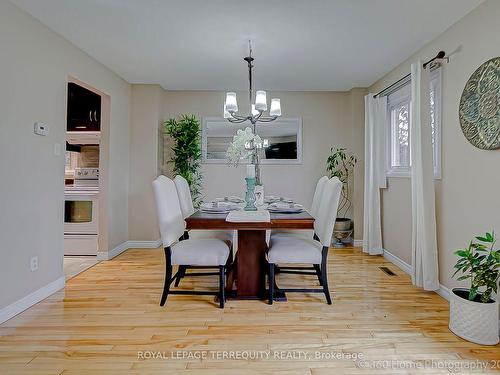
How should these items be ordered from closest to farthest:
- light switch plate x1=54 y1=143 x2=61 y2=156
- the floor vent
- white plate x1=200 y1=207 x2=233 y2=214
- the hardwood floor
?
the hardwood floor, white plate x1=200 y1=207 x2=233 y2=214, light switch plate x1=54 y1=143 x2=61 y2=156, the floor vent

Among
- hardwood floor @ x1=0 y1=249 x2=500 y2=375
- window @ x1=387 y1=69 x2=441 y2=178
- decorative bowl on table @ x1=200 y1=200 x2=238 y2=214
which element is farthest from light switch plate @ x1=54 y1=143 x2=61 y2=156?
window @ x1=387 y1=69 x2=441 y2=178

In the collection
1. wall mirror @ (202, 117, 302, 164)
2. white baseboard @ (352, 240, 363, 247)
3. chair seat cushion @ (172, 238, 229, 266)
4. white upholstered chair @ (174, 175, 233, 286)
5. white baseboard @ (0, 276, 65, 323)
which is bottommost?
white baseboard @ (0, 276, 65, 323)

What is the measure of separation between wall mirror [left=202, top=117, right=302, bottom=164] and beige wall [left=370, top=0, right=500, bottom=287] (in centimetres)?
214

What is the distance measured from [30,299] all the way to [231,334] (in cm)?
178

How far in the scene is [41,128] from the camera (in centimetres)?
274

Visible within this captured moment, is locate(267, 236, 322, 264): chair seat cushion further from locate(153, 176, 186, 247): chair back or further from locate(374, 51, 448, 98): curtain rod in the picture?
locate(374, 51, 448, 98): curtain rod

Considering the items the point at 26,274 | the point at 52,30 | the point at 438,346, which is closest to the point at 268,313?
the point at 438,346

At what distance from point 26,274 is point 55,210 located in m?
0.63

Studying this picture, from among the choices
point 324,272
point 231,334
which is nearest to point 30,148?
point 231,334

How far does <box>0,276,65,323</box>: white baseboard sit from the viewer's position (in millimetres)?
2370

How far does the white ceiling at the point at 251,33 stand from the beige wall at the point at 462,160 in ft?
0.54

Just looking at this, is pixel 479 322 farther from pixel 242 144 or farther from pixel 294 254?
pixel 242 144

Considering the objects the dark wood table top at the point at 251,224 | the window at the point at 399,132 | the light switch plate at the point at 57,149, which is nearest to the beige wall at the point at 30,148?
the light switch plate at the point at 57,149

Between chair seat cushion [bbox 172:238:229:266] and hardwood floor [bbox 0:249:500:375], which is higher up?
chair seat cushion [bbox 172:238:229:266]
